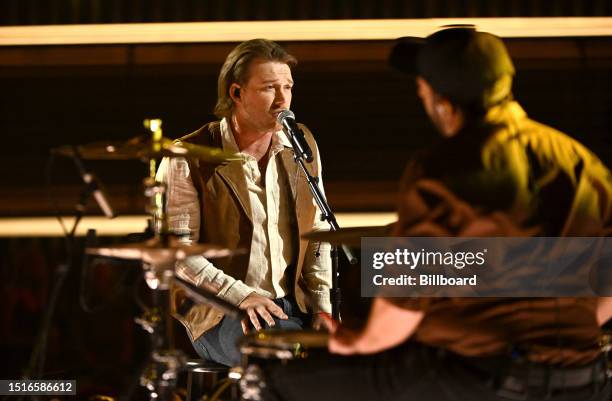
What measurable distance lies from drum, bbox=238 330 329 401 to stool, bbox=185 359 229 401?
79 cm

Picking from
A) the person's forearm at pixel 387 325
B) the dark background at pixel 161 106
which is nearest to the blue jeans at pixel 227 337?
the person's forearm at pixel 387 325

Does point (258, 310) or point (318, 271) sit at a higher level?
point (318, 271)

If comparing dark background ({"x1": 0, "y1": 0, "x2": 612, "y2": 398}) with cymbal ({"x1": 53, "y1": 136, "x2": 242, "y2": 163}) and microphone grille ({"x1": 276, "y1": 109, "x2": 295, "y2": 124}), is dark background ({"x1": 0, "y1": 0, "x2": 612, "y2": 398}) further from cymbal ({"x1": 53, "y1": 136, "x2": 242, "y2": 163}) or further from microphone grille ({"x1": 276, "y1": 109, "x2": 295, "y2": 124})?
cymbal ({"x1": 53, "y1": 136, "x2": 242, "y2": 163})

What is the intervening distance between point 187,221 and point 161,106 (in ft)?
4.23

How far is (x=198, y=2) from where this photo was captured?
Result: 4156 mm

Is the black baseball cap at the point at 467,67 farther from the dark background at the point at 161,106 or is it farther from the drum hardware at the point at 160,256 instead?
the dark background at the point at 161,106

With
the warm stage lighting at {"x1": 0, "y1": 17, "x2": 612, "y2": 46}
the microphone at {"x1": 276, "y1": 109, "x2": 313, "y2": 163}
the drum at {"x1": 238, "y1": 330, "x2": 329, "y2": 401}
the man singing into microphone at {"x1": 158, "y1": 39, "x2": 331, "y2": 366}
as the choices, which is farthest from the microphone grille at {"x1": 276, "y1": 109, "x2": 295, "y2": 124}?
the warm stage lighting at {"x1": 0, "y1": 17, "x2": 612, "y2": 46}

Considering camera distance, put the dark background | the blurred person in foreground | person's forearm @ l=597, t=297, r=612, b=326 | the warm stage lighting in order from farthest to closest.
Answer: the dark background < the warm stage lighting < person's forearm @ l=597, t=297, r=612, b=326 < the blurred person in foreground

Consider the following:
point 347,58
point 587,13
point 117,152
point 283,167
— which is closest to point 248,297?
point 283,167

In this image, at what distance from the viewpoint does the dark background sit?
4.13 metres

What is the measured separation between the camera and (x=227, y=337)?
2934 mm

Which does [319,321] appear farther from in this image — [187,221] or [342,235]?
[342,235]

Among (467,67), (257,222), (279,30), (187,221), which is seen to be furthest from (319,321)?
(279,30)

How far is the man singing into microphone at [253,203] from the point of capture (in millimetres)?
3078
